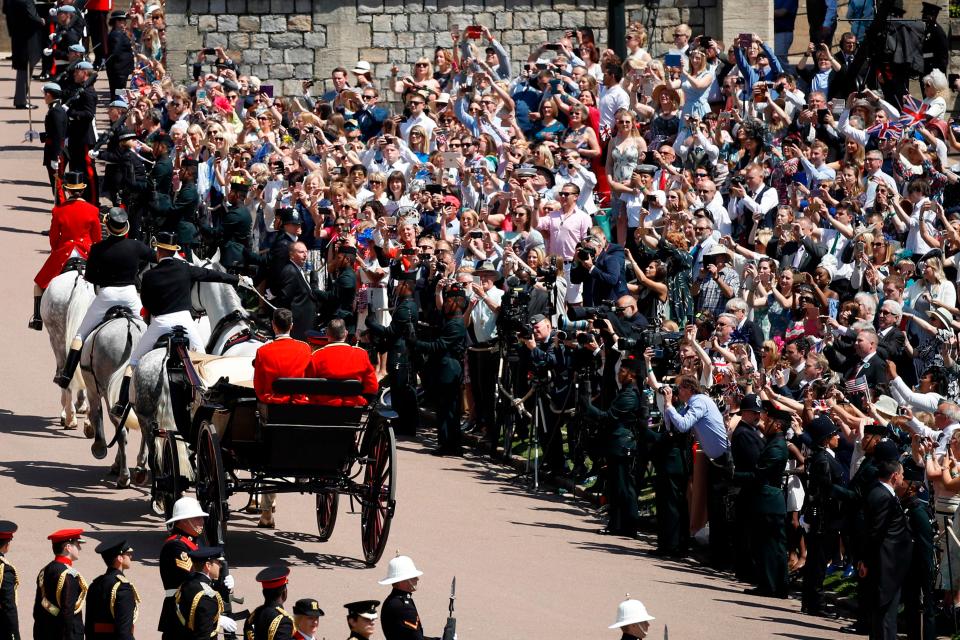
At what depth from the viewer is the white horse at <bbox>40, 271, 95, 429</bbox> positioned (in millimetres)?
18625

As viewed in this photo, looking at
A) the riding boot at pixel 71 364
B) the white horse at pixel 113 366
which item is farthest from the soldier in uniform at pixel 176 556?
the riding boot at pixel 71 364

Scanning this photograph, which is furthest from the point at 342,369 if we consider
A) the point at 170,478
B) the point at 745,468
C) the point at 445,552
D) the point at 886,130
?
the point at 886,130

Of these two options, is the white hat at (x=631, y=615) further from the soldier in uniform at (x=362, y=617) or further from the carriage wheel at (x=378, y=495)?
the carriage wheel at (x=378, y=495)

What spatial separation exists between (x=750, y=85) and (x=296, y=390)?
456 inches

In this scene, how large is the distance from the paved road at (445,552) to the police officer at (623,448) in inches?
8.3

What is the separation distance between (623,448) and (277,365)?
3.66 m

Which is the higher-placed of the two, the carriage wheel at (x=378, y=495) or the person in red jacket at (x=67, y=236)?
the person in red jacket at (x=67, y=236)

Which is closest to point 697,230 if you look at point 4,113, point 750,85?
point 750,85

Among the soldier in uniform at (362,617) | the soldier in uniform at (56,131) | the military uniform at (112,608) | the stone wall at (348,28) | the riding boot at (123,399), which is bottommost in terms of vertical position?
the military uniform at (112,608)

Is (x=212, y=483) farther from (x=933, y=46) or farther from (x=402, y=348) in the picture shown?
(x=933, y=46)

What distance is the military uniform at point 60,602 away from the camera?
480 inches

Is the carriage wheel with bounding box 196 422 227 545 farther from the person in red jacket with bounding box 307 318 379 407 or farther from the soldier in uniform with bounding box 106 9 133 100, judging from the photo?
the soldier in uniform with bounding box 106 9 133 100

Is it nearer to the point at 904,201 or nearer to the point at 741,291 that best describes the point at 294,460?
the point at 741,291

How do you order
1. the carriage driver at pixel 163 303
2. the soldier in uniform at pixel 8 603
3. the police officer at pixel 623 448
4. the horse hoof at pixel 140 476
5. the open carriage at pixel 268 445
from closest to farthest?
the soldier in uniform at pixel 8 603 < the open carriage at pixel 268 445 < the carriage driver at pixel 163 303 < the police officer at pixel 623 448 < the horse hoof at pixel 140 476
